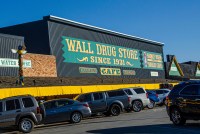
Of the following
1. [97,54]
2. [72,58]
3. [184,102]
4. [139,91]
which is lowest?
[184,102]

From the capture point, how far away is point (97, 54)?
41781mm

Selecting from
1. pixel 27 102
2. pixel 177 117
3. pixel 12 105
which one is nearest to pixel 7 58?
pixel 27 102

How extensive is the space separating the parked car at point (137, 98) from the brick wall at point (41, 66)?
10.8 m

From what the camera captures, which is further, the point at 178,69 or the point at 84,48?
the point at 178,69

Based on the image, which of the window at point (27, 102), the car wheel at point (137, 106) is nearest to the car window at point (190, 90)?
the window at point (27, 102)

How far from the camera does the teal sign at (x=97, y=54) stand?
3759 centimetres

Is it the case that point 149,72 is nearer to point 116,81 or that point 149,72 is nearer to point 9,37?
point 116,81

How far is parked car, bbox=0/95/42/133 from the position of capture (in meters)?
16.9

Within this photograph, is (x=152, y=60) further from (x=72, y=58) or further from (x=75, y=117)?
(x=75, y=117)

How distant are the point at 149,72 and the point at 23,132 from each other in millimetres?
37779

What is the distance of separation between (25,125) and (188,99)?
7.54 meters

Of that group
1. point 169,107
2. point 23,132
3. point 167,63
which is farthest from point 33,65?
point 167,63

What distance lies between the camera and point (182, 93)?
49.3 ft

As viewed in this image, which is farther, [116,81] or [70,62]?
[116,81]
